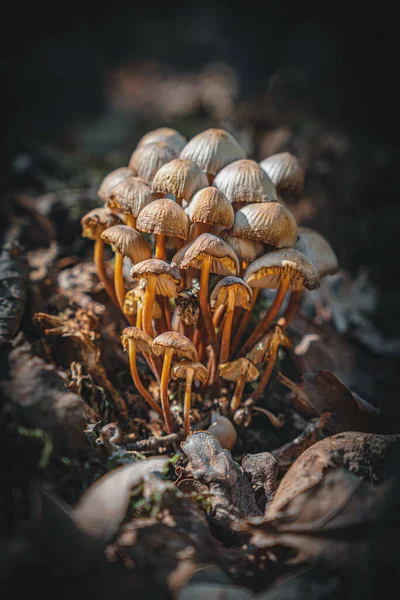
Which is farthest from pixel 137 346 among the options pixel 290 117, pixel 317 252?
pixel 290 117

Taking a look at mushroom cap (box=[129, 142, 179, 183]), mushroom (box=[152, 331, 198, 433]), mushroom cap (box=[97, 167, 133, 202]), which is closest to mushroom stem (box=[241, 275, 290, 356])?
mushroom (box=[152, 331, 198, 433])

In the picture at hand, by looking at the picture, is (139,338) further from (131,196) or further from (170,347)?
(131,196)

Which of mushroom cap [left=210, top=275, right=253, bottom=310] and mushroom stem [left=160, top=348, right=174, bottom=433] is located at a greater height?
mushroom cap [left=210, top=275, right=253, bottom=310]

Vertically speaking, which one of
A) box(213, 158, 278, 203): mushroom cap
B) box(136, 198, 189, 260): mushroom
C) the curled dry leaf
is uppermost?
box(213, 158, 278, 203): mushroom cap

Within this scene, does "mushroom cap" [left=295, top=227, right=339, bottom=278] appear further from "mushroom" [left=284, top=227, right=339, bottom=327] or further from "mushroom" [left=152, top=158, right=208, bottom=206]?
"mushroom" [left=152, top=158, right=208, bottom=206]

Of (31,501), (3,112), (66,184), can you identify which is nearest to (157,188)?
(31,501)

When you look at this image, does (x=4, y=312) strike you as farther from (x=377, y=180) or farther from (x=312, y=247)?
(x=377, y=180)
